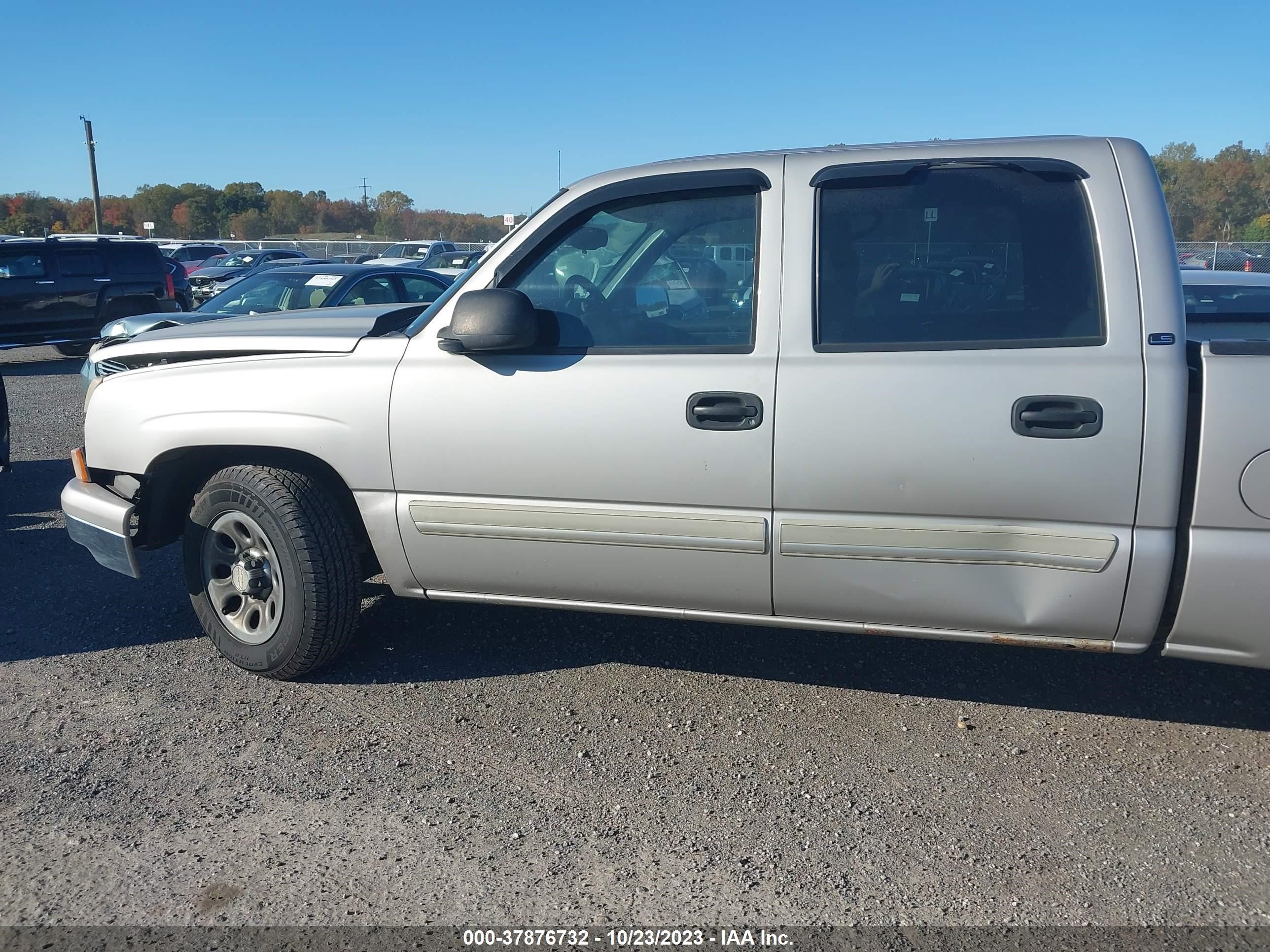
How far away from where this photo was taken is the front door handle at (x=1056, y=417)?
3076 mm

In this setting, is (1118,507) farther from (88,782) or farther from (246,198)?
(246,198)

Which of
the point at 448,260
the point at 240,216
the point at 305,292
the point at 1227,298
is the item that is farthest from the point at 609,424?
the point at 240,216

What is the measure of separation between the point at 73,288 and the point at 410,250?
1656 cm

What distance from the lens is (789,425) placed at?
3330 mm

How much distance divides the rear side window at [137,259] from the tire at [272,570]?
13.9 m

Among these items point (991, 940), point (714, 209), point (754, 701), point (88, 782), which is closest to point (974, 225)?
point (714, 209)

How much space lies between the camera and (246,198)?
68812mm

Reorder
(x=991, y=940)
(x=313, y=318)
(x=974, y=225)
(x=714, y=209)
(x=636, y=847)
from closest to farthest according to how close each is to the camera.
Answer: (x=991, y=940), (x=636, y=847), (x=974, y=225), (x=714, y=209), (x=313, y=318)

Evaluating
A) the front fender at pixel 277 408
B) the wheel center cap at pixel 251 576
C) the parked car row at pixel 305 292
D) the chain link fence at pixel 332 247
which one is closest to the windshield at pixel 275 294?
the parked car row at pixel 305 292

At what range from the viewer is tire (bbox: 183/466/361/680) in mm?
3893

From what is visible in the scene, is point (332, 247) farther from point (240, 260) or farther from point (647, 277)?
point (647, 277)

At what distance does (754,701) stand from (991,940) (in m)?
1.43

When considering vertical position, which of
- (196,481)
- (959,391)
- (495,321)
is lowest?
(196,481)

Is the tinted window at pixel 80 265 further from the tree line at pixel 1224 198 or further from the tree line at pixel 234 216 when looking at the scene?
the tree line at pixel 234 216
